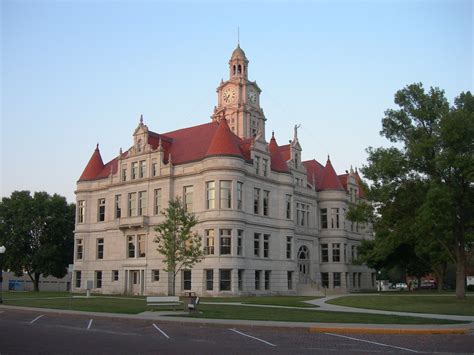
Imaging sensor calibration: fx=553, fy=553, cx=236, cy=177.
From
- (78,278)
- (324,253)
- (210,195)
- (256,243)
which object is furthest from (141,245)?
(324,253)

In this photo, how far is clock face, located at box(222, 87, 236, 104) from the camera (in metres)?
82.5

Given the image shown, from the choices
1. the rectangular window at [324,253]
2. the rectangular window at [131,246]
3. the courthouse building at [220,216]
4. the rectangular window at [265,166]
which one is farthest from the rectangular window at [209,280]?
the rectangular window at [324,253]

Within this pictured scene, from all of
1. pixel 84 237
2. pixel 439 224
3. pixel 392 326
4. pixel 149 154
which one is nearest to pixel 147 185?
pixel 149 154

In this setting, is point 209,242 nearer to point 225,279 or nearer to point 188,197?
point 225,279

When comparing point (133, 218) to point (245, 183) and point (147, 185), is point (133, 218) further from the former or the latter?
point (245, 183)

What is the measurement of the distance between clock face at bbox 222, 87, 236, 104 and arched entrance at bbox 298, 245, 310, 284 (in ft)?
85.8

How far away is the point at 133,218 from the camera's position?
62.2 meters

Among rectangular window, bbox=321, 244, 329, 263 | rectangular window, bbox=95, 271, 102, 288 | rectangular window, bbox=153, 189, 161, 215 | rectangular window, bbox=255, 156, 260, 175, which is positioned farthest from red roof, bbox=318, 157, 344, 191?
rectangular window, bbox=95, 271, 102, 288

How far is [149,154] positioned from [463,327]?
45.0 metres

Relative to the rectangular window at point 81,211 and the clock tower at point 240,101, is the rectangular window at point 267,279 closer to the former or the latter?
the rectangular window at point 81,211

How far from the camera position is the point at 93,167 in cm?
7100

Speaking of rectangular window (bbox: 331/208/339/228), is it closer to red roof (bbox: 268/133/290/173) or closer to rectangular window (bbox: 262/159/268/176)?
red roof (bbox: 268/133/290/173)

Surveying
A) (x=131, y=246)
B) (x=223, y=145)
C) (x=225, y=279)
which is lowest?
A: (x=225, y=279)

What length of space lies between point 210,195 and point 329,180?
2172cm
